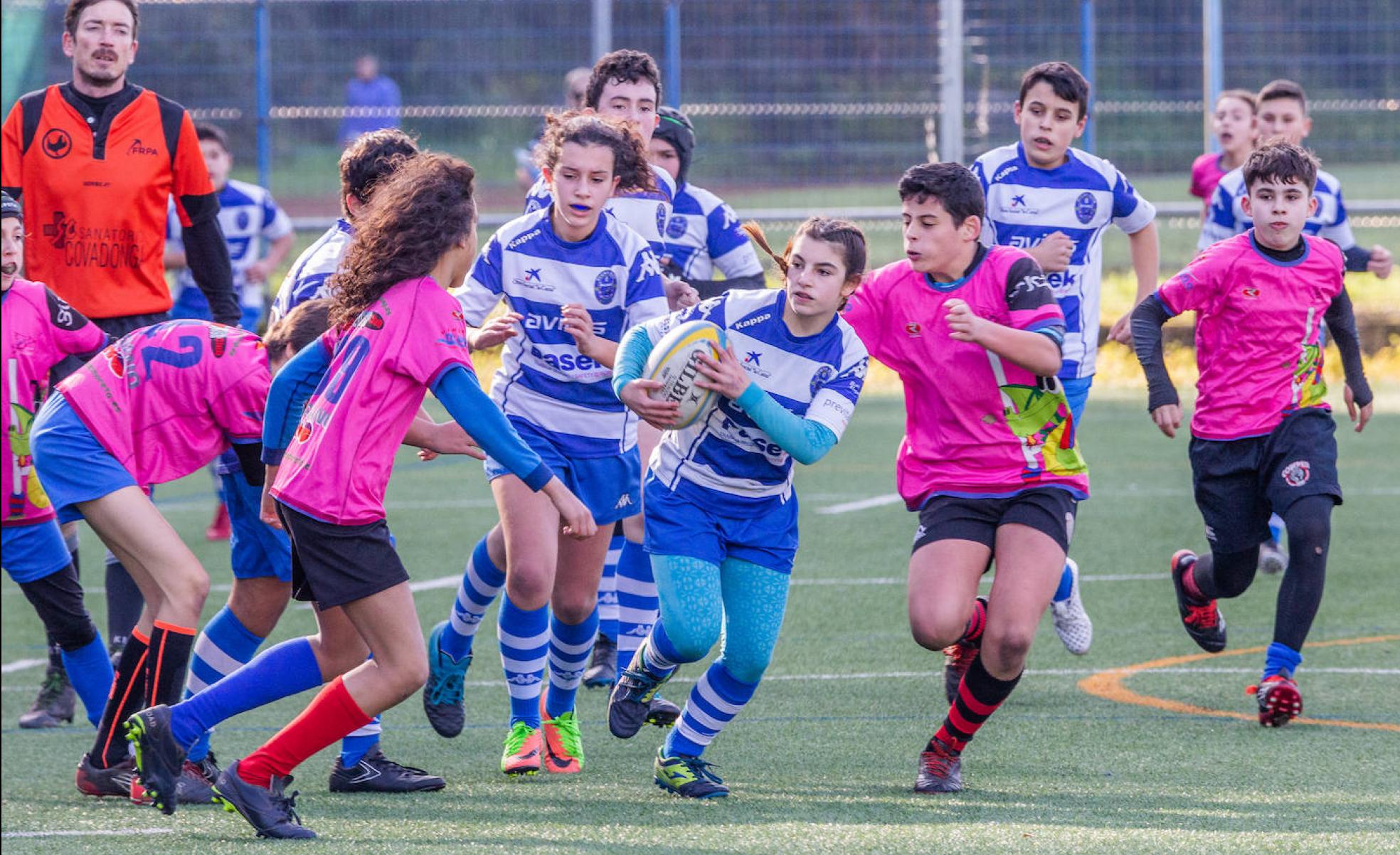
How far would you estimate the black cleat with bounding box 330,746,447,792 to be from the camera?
545 cm

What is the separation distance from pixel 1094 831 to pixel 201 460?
8.57 ft

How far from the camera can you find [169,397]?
5.32 metres

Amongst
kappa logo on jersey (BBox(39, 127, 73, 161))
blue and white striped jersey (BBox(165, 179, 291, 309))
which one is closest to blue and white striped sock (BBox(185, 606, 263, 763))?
kappa logo on jersey (BBox(39, 127, 73, 161))

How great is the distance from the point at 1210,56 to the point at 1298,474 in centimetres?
1025

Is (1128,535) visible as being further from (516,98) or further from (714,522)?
(516,98)

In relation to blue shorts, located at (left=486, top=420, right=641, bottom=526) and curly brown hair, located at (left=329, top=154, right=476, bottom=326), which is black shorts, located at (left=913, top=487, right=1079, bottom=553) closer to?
blue shorts, located at (left=486, top=420, right=641, bottom=526)

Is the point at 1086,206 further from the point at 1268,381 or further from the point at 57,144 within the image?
the point at 57,144

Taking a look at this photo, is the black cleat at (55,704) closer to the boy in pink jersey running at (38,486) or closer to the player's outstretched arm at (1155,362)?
the boy in pink jersey running at (38,486)

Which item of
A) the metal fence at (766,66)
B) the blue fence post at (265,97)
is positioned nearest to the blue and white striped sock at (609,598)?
the metal fence at (766,66)

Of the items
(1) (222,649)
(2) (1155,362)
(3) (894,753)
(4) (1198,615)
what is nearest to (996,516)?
(3) (894,753)

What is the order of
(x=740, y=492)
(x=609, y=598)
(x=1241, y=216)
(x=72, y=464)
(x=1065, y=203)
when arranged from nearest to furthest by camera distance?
(x=72, y=464), (x=740, y=492), (x=1065, y=203), (x=609, y=598), (x=1241, y=216)

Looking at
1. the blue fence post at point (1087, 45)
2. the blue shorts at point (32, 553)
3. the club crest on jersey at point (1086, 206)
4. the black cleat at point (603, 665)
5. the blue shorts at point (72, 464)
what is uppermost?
the blue fence post at point (1087, 45)

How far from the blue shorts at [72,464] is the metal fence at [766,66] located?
424 inches

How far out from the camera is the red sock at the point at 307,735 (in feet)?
15.7
